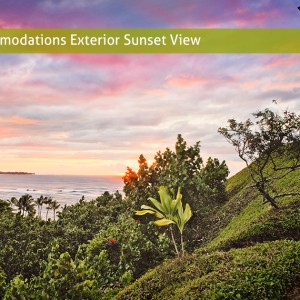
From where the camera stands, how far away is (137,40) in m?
6.83

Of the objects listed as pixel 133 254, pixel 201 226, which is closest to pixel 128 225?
pixel 133 254

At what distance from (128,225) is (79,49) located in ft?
25.6

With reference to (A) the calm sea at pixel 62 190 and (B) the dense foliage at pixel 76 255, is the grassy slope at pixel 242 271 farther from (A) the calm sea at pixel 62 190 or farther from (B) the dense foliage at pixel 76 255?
(A) the calm sea at pixel 62 190

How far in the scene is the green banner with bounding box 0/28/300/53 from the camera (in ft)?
22.4

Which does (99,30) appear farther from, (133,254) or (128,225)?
(128,225)

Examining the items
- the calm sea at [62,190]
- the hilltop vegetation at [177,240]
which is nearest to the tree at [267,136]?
the hilltop vegetation at [177,240]

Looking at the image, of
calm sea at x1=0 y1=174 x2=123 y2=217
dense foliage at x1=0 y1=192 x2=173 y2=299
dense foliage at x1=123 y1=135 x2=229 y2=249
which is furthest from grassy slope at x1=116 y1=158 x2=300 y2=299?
calm sea at x1=0 y1=174 x2=123 y2=217

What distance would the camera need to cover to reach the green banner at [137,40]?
6824 mm

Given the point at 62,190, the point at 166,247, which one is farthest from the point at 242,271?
the point at 62,190

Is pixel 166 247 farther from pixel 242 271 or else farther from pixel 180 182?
pixel 242 271

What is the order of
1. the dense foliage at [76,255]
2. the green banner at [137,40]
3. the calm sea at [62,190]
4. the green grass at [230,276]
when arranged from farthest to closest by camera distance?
1. the calm sea at [62,190]
2. the dense foliage at [76,255]
3. the green banner at [137,40]
4. the green grass at [230,276]

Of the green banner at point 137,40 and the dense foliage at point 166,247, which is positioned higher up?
the green banner at point 137,40

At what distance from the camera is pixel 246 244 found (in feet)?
27.9

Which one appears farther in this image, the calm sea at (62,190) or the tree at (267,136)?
the calm sea at (62,190)
